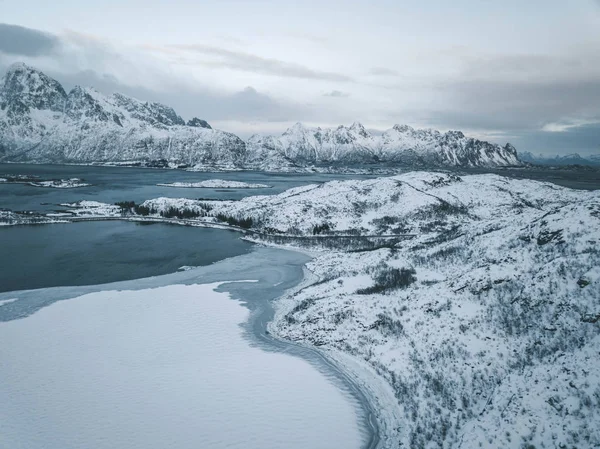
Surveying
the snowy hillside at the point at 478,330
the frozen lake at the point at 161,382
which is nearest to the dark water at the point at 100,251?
the frozen lake at the point at 161,382

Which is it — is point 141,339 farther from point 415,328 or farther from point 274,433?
point 415,328

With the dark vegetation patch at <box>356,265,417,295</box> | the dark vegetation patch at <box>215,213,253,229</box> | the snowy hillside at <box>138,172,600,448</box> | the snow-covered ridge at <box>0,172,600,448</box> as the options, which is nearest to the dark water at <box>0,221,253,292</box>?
the dark vegetation patch at <box>215,213,253,229</box>

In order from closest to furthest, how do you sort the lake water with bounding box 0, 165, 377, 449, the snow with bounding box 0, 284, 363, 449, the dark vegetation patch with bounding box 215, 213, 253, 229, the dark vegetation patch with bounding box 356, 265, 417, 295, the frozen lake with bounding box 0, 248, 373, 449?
1. the snow with bounding box 0, 284, 363, 449
2. the frozen lake with bounding box 0, 248, 373, 449
3. the lake water with bounding box 0, 165, 377, 449
4. the dark vegetation patch with bounding box 356, 265, 417, 295
5. the dark vegetation patch with bounding box 215, 213, 253, 229

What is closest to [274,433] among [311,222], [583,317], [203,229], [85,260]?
[583,317]

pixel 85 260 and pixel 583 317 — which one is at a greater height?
pixel 583 317

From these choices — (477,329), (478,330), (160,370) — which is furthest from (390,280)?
(160,370)

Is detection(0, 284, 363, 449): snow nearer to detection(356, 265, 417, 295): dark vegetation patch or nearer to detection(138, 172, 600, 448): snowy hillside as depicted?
detection(138, 172, 600, 448): snowy hillside

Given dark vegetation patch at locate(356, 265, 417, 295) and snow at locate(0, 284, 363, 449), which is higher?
dark vegetation patch at locate(356, 265, 417, 295)
